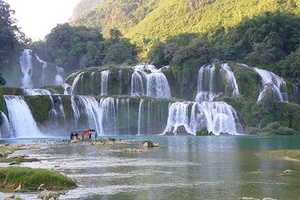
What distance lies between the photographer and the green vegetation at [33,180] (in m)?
18.3

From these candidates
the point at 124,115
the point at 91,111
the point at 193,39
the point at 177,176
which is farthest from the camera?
the point at 193,39

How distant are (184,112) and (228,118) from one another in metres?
5.78

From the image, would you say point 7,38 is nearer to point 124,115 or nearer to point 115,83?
point 115,83

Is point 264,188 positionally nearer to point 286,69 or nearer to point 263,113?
point 263,113

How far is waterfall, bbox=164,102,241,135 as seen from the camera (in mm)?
66812

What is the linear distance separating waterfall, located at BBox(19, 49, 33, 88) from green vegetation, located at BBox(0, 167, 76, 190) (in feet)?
245

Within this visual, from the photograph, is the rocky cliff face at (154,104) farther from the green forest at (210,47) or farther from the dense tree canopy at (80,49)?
the dense tree canopy at (80,49)

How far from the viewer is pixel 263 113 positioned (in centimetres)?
6769

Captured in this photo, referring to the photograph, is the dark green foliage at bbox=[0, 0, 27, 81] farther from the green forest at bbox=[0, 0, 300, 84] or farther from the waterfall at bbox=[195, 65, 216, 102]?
the waterfall at bbox=[195, 65, 216, 102]

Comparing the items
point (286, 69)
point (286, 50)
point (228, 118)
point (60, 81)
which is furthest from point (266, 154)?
point (60, 81)

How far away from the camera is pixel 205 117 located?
67.0m

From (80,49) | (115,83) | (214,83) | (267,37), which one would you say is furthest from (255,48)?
(80,49)

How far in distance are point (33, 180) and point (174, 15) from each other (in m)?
120

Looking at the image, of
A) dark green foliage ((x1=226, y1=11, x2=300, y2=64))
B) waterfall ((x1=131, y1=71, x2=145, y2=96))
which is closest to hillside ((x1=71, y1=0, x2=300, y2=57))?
dark green foliage ((x1=226, y1=11, x2=300, y2=64))
